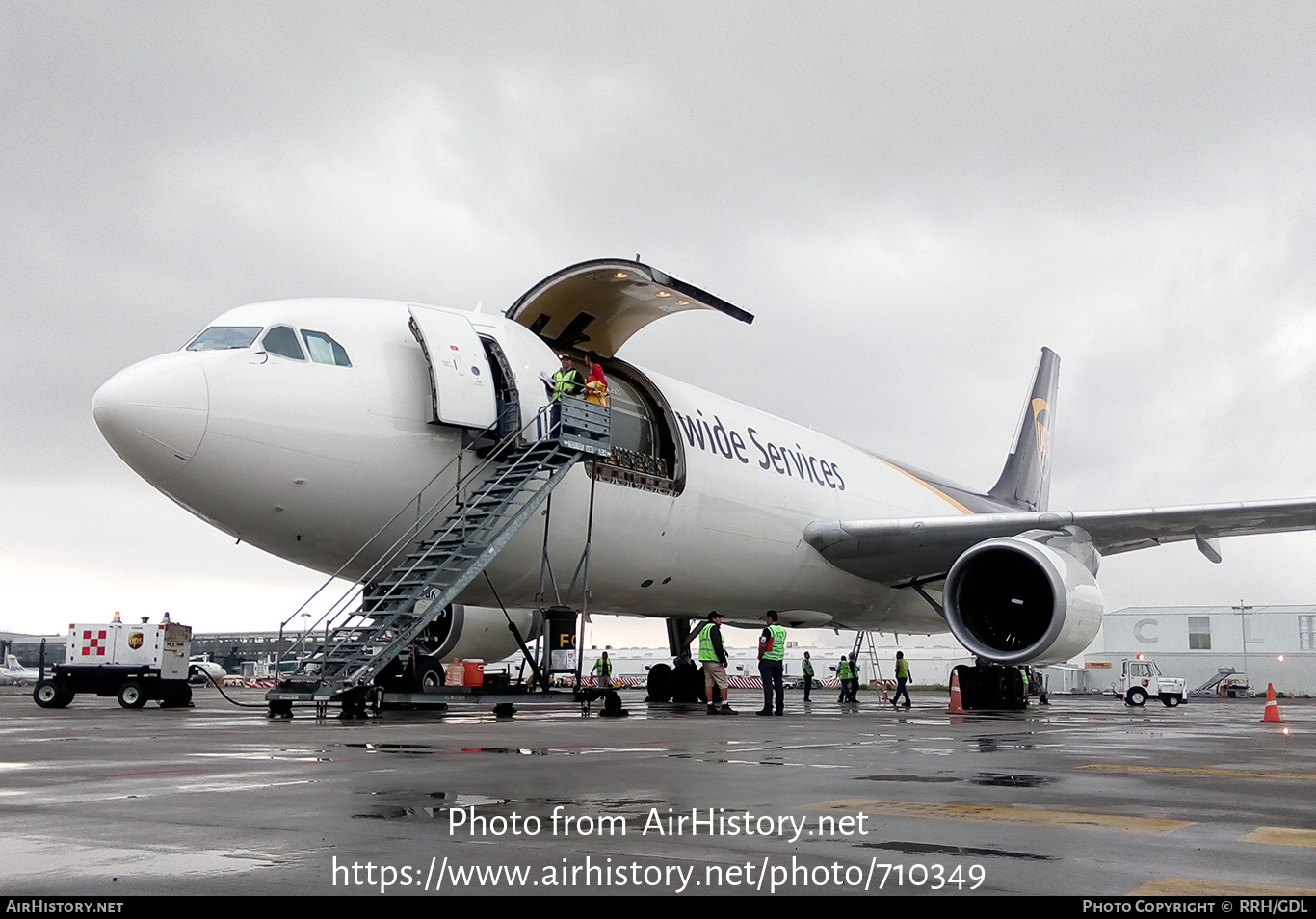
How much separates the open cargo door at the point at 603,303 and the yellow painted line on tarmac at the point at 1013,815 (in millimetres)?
9249

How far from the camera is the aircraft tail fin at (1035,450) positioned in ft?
77.9

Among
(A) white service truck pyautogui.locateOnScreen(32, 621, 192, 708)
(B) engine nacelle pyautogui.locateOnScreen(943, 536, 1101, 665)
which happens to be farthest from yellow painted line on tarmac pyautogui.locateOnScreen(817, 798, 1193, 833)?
(A) white service truck pyautogui.locateOnScreen(32, 621, 192, 708)

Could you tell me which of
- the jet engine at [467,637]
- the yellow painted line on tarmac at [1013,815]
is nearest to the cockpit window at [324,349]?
the jet engine at [467,637]

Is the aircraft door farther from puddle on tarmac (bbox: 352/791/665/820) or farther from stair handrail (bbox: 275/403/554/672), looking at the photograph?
puddle on tarmac (bbox: 352/791/665/820)

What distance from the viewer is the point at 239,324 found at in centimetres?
1030

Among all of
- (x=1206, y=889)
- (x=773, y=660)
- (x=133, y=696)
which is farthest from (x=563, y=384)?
(x=1206, y=889)

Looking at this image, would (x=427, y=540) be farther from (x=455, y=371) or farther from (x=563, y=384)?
(x=563, y=384)

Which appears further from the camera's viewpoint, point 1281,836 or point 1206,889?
point 1281,836

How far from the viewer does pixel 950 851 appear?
3.03 metres

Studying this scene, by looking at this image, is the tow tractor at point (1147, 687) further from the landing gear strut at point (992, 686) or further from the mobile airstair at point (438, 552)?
the mobile airstair at point (438, 552)

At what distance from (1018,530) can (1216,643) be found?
39967 millimetres

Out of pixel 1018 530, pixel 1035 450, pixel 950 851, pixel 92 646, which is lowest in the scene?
pixel 950 851

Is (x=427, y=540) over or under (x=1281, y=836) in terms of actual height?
over
